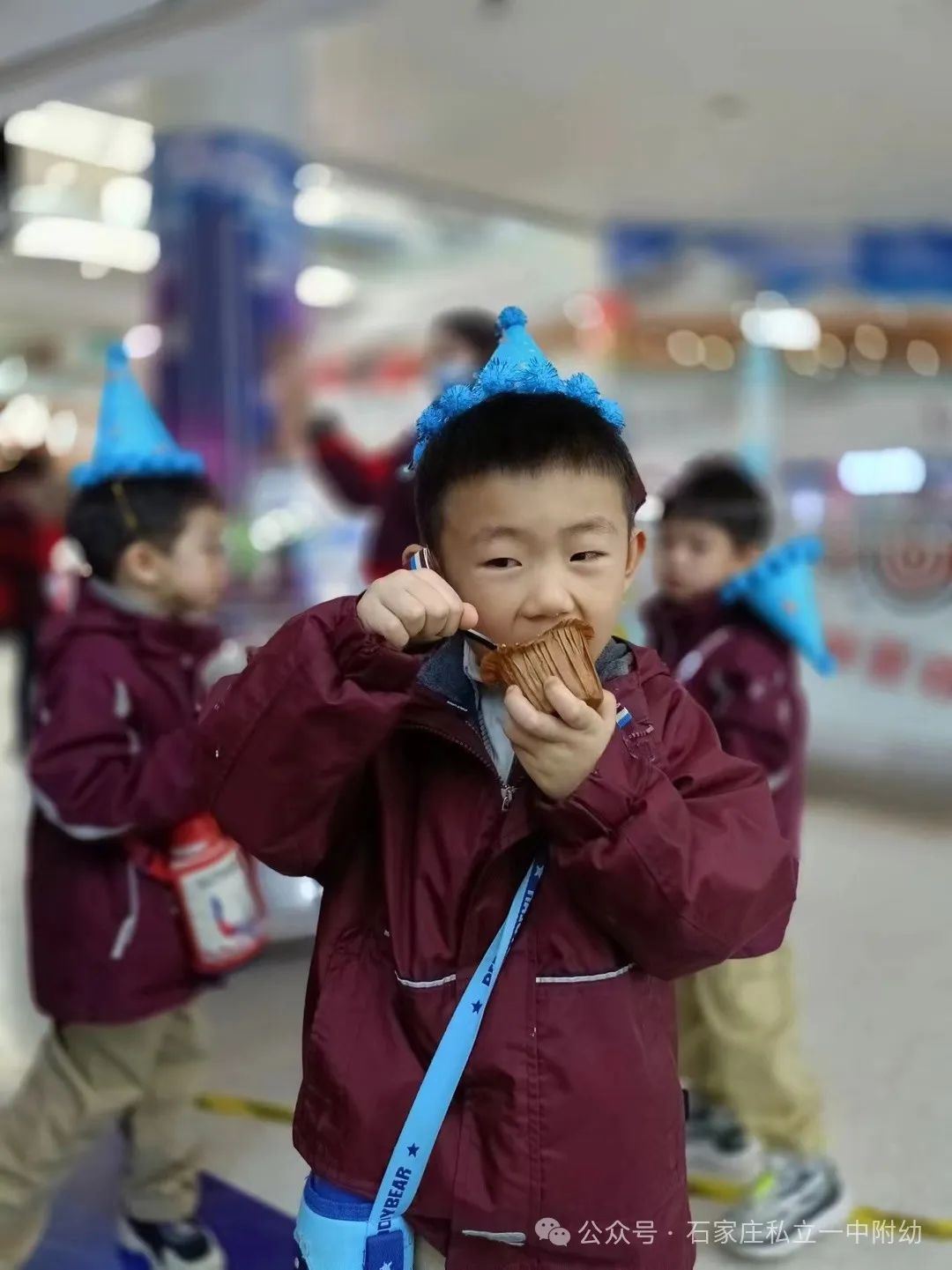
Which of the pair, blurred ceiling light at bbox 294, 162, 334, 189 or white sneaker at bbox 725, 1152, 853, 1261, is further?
blurred ceiling light at bbox 294, 162, 334, 189

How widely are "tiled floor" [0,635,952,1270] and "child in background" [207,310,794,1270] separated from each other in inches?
14.9

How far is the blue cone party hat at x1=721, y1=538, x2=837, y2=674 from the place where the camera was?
1.77 metres

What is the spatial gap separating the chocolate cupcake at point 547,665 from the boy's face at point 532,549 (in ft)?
0.12

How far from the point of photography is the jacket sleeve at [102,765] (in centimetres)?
138

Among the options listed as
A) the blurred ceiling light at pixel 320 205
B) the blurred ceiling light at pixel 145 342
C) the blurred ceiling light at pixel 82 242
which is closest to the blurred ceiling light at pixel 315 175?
the blurred ceiling light at pixel 320 205

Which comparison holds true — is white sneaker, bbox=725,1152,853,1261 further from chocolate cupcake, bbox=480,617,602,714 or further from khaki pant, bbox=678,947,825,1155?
chocolate cupcake, bbox=480,617,602,714

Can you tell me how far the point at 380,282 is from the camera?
489 cm

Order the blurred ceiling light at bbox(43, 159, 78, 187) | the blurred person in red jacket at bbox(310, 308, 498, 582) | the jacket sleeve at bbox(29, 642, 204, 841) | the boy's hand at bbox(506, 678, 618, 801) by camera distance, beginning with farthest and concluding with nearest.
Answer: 1. the blurred ceiling light at bbox(43, 159, 78, 187)
2. the blurred person in red jacket at bbox(310, 308, 498, 582)
3. the jacket sleeve at bbox(29, 642, 204, 841)
4. the boy's hand at bbox(506, 678, 618, 801)

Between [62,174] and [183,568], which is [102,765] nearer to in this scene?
[183,568]

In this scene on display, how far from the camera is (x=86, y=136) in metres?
3.66

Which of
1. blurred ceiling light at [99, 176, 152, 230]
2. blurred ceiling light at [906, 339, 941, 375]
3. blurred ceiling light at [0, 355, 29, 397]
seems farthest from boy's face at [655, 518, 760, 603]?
blurred ceiling light at [0, 355, 29, 397]

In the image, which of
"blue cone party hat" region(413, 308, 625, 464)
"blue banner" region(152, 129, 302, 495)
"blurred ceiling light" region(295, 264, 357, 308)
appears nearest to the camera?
"blue cone party hat" region(413, 308, 625, 464)

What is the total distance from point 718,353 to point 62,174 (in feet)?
8.51

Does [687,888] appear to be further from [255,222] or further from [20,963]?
[255,222]
